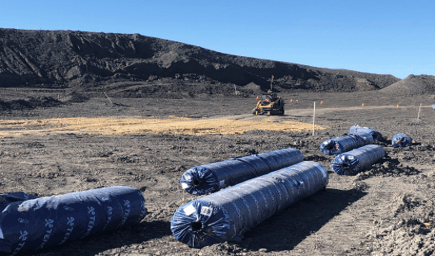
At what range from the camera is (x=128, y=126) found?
2372cm

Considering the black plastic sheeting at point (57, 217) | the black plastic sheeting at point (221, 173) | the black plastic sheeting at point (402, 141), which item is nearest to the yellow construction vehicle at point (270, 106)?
the black plastic sheeting at point (402, 141)

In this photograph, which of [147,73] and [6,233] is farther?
[147,73]

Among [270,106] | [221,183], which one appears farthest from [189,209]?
[270,106]

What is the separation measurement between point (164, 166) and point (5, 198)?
281 inches

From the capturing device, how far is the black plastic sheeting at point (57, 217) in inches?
224

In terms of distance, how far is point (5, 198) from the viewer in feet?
20.2

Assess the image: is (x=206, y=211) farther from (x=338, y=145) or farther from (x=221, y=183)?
(x=338, y=145)

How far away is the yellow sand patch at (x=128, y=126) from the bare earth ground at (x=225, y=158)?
2.20 feet

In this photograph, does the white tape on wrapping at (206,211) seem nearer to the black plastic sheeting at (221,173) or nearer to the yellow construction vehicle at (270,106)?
the black plastic sheeting at (221,173)

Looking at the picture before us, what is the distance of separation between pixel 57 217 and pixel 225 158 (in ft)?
29.6

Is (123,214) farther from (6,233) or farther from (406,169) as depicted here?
(406,169)

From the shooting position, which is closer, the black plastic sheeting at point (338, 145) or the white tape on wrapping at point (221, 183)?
the white tape on wrapping at point (221, 183)

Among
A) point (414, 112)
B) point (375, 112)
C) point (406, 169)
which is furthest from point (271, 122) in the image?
point (414, 112)

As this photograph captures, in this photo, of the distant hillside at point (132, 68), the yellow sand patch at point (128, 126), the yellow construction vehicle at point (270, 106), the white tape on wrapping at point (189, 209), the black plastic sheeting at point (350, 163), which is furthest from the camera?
the distant hillside at point (132, 68)
